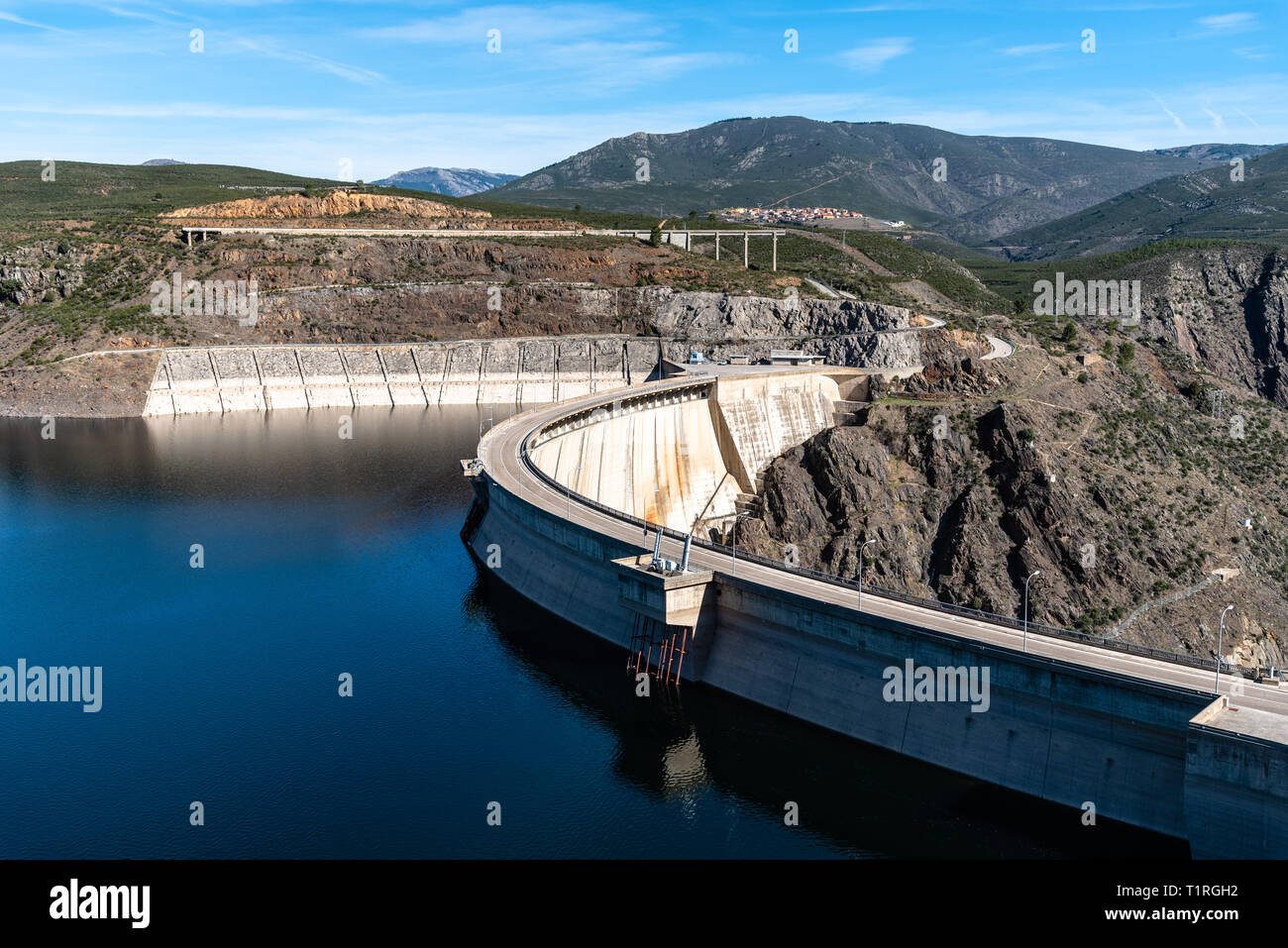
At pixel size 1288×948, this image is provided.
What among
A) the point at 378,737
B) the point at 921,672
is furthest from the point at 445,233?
the point at 921,672

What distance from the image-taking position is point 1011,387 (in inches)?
3834

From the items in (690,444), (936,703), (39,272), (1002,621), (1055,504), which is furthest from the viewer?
(39,272)

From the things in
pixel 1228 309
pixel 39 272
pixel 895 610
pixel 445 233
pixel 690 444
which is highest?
pixel 445 233

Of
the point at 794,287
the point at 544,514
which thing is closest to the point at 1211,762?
the point at 544,514

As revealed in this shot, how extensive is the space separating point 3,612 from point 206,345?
77646mm

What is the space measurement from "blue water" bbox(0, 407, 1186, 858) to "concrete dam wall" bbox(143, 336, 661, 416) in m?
53.8

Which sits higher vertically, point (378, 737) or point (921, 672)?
point (921, 672)

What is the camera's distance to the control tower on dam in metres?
36.7

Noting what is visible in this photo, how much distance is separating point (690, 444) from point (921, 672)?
166 feet

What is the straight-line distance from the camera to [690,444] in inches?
3693

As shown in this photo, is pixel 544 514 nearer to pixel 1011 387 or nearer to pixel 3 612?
pixel 3 612

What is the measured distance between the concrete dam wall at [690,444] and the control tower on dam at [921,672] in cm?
652

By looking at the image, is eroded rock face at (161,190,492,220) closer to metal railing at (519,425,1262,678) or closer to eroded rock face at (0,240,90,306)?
eroded rock face at (0,240,90,306)

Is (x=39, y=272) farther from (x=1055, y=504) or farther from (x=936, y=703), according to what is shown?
(x=936, y=703)
